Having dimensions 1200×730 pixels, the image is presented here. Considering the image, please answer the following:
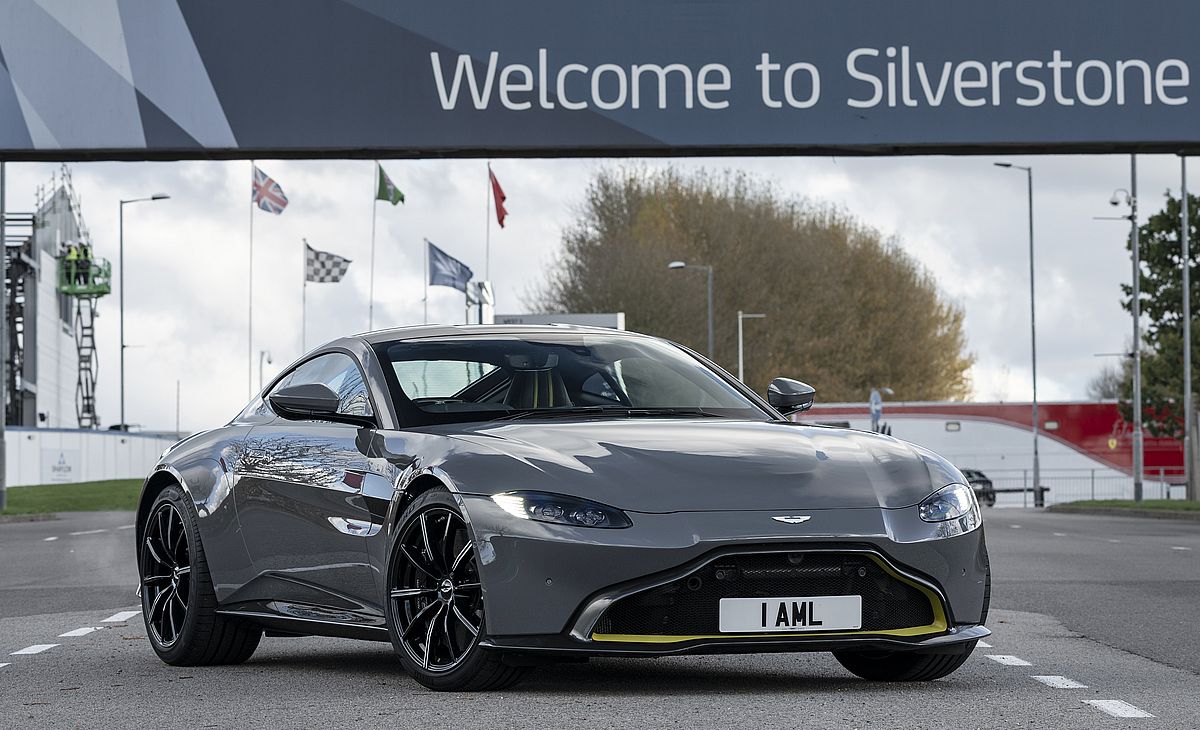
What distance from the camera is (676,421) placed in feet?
23.0

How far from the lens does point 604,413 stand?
7.19 metres

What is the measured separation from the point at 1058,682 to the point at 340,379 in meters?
3.10

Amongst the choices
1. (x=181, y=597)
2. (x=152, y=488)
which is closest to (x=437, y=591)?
(x=181, y=597)

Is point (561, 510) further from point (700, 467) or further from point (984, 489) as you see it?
point (984, 489)

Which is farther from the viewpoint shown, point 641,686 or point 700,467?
point 641,686

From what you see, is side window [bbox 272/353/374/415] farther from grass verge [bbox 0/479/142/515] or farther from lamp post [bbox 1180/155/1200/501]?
lamp post [bbox 1180/155/1200/501]

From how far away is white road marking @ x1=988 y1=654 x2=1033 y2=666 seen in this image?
7.96m

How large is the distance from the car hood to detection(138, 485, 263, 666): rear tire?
1843 mm

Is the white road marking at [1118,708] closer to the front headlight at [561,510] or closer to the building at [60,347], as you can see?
the front headlight at [561,510]

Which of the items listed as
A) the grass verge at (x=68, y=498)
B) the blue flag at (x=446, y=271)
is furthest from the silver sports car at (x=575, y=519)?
the blue flag at (x=446, y=271)

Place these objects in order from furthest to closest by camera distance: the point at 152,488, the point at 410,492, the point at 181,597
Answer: the point at 152,488
the point at 181,597
the point at 410,492

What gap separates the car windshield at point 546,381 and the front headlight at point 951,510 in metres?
1.08

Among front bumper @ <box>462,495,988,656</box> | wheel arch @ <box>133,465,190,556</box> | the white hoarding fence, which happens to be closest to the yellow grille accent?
front bumper @ <box>462,495,988,656</box>

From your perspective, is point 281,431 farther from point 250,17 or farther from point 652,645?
point 250,17
